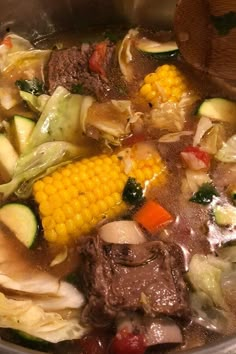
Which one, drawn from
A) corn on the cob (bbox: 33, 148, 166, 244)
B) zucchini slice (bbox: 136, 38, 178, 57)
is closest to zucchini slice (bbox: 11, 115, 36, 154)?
corn on the cob (bbox: 33, 148, 166, 244)

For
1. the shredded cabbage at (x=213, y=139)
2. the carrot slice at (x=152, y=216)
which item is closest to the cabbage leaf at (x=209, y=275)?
the carrot slice at (x=152, y=216)

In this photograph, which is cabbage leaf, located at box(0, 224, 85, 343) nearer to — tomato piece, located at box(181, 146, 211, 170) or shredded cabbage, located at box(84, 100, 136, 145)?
shredded cabbage, located at box(84, 100, 136, 145)

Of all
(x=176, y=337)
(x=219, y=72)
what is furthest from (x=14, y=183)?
(x=219, y=72)

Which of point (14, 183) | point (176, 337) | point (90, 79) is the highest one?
point (90, 79)

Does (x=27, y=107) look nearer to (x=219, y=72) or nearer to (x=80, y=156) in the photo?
(x=80, y=156)

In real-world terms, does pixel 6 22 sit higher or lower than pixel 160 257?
higher

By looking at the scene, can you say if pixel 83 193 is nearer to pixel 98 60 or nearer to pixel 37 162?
pixel 37 162

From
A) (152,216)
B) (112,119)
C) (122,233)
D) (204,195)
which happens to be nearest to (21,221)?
(122,233)
